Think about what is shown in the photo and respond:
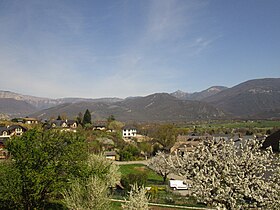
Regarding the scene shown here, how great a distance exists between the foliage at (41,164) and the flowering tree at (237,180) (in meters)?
10.5

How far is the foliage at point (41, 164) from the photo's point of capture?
22.9 metres

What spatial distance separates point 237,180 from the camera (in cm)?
1628

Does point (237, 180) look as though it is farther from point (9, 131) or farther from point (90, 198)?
point (9, 131)

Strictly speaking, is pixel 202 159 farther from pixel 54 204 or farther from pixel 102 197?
Answer: pixel 54 204

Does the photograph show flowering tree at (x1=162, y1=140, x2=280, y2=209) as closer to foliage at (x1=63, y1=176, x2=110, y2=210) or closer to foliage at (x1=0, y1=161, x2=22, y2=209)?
foliage at (x1=63, y1=176, x2=110, y2=210)

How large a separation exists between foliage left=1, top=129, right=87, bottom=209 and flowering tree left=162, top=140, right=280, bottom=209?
415 inches

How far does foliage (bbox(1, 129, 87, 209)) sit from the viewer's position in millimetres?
22906

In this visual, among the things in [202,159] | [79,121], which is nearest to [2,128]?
[79,121]

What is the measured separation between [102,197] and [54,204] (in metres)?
11.1

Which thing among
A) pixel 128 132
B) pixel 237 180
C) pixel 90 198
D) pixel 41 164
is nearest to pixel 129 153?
pixel 128 132

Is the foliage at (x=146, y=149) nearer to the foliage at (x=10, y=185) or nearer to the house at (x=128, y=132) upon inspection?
the house at (x=128, y=132)

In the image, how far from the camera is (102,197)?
2109cm

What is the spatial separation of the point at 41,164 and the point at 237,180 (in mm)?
14867

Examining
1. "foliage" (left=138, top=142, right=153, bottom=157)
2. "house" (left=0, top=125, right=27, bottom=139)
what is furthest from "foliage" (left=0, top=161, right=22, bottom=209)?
"foliage" (left=138, top=142, right=153, bottom=157)
